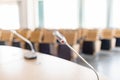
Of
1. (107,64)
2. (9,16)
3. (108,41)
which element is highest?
(9,16)

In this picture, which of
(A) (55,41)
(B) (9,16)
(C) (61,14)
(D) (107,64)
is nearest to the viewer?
(D) (107,64)

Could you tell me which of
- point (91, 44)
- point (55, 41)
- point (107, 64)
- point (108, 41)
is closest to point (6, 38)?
point (55, 41)

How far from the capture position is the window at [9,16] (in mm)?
9461

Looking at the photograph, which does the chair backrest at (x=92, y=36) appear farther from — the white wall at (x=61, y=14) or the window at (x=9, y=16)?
the window at (x=9, y=16)

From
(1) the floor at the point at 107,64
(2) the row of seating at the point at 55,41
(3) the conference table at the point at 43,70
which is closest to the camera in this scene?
(3) the conference table at the point at 43,70

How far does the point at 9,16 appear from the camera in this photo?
31.8 ft

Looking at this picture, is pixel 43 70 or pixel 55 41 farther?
pixel 55 41

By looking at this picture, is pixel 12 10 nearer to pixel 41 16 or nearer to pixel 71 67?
pixel 41 16

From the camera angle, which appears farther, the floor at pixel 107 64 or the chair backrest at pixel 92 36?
the chair backrest at pixel 92 36

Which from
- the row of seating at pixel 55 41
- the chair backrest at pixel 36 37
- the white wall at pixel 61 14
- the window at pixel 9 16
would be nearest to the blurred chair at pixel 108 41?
the row of seating at pixel 55 41

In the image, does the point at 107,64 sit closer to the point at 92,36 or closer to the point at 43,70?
the point at 92,36

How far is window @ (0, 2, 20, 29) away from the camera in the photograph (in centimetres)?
946

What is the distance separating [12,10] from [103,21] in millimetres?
4595

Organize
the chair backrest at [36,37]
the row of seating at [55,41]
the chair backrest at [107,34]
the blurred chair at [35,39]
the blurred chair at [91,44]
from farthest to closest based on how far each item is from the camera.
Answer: the chair backrest at [107,34]
the blurred chair at [91,44]
the chair backrest at [36,37]
the blurred chair at [35,39]
the row of seating at [55,41]
